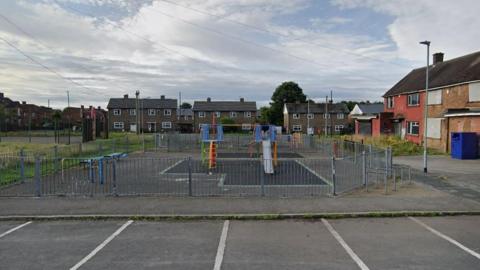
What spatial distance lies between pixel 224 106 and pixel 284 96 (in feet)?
51.6

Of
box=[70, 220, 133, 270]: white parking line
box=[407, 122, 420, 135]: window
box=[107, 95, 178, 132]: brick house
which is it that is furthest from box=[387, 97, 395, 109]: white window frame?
box=[107, 95, 178, 132]: brick house

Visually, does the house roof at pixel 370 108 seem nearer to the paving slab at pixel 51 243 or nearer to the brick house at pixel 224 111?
the brick house at pixel 224 111

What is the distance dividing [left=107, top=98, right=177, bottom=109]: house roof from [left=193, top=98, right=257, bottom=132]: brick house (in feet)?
17.0

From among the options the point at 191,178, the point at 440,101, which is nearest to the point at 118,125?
the point at 440,101

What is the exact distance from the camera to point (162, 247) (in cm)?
654

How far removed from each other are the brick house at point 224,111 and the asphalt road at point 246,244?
66.2 metres

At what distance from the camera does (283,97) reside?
83.6 m

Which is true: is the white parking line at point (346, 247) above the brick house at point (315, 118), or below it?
below

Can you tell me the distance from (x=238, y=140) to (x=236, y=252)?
2734 centimetres

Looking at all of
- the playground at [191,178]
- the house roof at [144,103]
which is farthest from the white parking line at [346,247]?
the house roof at [144,103]

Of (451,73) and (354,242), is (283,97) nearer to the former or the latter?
(451,73)

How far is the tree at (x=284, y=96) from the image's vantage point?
8161 centimetres

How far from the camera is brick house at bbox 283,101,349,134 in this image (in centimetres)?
7022

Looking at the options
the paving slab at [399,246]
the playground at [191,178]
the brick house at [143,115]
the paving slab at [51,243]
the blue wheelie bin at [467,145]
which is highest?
the brick house at [143,115]
